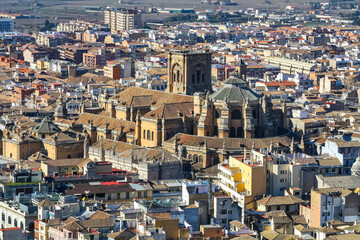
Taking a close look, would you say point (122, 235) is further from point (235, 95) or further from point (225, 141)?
point (235, 95)

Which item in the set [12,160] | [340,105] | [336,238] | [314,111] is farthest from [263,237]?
[340,105]

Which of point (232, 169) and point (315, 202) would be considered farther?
point (232, 169)

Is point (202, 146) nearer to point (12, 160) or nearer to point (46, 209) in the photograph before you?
point (12, 160)

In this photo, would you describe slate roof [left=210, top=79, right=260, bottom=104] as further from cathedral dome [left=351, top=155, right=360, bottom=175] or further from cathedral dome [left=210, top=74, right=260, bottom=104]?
cathedral dome [left=351, top=155, right=360, bottom=175]

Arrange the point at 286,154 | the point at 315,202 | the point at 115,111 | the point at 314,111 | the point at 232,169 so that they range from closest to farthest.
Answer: the point at 315,202
the point at 232,169
the point at 286,154
the point at 115,111
the point at 314,111

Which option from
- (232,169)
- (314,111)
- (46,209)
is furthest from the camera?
(314,111)

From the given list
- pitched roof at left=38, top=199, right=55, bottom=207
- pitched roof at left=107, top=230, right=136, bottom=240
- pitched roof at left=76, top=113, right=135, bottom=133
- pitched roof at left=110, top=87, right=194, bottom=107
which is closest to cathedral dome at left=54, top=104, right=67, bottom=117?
pitched roof at left=76, top=113, right=135, bottom=133

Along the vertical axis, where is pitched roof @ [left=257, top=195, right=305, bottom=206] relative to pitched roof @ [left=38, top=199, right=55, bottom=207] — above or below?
below
